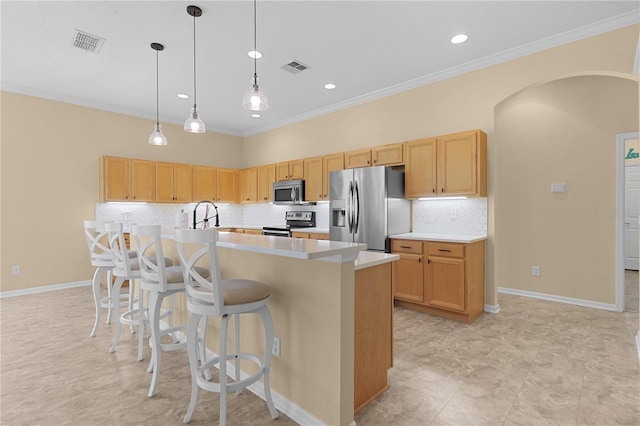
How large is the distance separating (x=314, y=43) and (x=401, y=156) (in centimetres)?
184

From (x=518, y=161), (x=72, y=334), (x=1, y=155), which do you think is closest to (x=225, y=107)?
(x=1, y=155)

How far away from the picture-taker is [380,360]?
2.16 metres

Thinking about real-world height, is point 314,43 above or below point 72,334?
above

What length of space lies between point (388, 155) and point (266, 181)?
2985mm

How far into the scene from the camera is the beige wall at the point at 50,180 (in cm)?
480

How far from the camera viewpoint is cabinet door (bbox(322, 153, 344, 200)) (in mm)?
5305

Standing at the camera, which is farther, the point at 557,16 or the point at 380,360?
the point at 557,16

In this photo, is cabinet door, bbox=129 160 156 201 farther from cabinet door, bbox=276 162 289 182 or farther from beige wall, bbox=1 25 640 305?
cabinet door, bbox=276 162 289 182

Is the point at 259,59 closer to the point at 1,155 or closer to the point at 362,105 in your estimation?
the point at 362,105

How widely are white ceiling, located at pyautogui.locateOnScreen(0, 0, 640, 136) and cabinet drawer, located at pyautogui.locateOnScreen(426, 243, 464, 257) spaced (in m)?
2.24

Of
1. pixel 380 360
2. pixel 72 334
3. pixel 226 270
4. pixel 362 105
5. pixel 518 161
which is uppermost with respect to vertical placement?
pixel 362 105

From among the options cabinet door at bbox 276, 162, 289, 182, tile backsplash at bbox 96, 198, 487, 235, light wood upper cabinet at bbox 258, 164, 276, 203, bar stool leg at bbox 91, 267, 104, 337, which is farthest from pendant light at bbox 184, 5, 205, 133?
light wood upper cabinet at bbox 258, 164, 276, 203

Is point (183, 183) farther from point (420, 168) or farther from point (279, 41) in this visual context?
point (420, 168)

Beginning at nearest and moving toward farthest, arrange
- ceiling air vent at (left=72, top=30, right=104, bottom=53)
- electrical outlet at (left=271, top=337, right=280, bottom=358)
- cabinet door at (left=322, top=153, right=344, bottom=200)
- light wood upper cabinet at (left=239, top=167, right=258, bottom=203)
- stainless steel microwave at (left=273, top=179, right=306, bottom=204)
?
electrical outlet at (left=271, top=337, right=280, bottom=358)
ceiling air vent at (left=72, top=30, right=104, bottom=53)
cabinet door at (left=322, top=153, right=344, bottom=200)
stainless steel microwave at (left=273, top=179, right=306, bottom=204)
light wood upper cabinet at (left=239, top=167, right=258, bottom=203)
